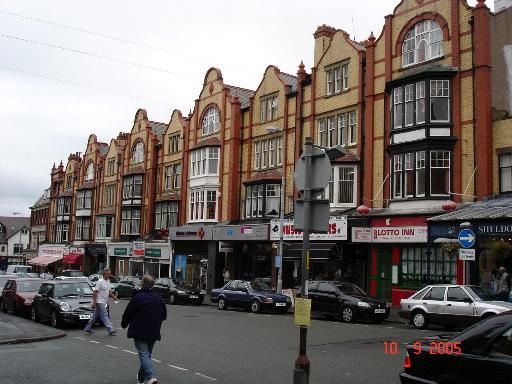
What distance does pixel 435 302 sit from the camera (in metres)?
19.1

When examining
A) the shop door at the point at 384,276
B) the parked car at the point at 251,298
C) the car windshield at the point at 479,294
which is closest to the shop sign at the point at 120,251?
the parked car at the point at 251,298

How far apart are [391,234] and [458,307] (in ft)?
31.0

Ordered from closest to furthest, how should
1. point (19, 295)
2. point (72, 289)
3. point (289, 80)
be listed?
point (72, 289) < point (19, 295) < point (289, 80)

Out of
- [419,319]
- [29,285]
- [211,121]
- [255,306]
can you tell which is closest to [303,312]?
[419,319]

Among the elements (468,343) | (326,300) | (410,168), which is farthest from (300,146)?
(468,343)

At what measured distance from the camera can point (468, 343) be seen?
627cm

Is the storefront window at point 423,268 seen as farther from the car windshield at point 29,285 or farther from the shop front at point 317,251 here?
the car windshield at point 29,285

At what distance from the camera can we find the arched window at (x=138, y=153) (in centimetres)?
5323

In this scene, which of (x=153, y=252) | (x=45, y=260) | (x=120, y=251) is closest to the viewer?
(x=153, y=252)

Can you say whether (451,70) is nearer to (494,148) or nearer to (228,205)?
(494,148)

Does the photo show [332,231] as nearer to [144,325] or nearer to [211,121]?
[211,121]

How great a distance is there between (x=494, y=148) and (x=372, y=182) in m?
6.35

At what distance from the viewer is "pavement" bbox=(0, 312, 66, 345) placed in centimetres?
1430

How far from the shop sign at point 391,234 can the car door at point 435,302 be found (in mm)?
6948
